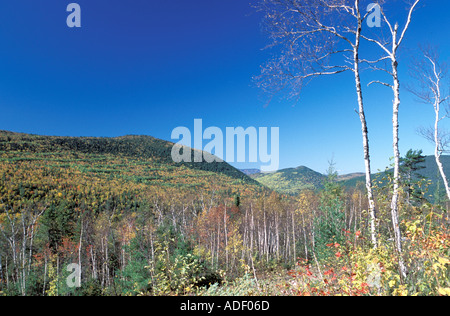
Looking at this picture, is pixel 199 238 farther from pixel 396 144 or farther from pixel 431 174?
pixel 431 174

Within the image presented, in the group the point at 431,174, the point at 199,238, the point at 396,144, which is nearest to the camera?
the point at 396,144

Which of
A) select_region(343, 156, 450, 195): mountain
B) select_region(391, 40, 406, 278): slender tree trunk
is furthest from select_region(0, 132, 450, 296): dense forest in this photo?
select_region(343, 156, 450, 195): mountain

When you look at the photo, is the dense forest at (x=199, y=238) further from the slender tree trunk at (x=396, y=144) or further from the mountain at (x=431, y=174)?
the mountain at (x=431, y=174)

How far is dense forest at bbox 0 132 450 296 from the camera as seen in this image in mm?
3272

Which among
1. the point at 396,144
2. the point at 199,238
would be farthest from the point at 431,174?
the point at 396,144

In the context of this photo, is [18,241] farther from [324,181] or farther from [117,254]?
[324,181]

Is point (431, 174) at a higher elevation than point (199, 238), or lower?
higher

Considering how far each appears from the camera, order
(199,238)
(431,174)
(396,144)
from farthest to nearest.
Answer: (431,174), (199,238), (396,144)

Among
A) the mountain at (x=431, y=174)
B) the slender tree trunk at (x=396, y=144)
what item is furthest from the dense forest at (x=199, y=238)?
the mountain at (x=431, y=174)

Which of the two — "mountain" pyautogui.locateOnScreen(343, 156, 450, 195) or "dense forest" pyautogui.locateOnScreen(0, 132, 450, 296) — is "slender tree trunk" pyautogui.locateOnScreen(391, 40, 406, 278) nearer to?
"dense forest" pyautogui.locateOnScreen(0, 132, 450, 296)

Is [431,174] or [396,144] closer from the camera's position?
[396,144]

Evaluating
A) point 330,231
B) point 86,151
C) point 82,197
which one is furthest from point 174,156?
point 330,231

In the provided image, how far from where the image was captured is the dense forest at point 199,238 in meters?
3.27

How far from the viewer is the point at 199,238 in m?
26.7
